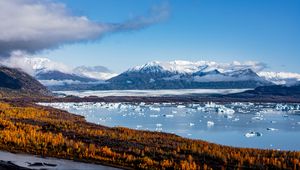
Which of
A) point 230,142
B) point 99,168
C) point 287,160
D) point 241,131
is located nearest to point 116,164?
point 99,168

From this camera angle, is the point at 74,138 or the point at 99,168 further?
the point at 74,138

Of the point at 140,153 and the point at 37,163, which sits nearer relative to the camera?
the point at 37,163

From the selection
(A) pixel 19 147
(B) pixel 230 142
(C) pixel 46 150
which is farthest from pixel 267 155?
(B) pixel 230 142

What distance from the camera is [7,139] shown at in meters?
44.9

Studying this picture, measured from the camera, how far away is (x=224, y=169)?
34812mm

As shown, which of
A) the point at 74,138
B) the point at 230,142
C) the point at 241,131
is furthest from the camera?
the point at 241,131

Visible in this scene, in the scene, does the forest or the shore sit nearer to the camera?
the shore

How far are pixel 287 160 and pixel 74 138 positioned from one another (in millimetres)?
22192

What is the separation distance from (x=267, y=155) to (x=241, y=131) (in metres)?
43.4

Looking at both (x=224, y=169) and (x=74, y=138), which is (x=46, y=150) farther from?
(x=224, y=169)

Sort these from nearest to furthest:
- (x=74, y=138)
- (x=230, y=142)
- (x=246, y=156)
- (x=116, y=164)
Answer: (x=116, y=164) → (x=246, y=156) → (x=74, y=138) → (x=230, y=142)

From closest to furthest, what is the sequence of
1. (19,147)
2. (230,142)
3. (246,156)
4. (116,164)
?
1. (116,164)
2. (246,156)
3. (19,147)
4. (230,142)

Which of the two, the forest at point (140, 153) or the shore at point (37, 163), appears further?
the forest at point (140, 153)

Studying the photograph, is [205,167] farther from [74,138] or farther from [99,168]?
[74,138]
